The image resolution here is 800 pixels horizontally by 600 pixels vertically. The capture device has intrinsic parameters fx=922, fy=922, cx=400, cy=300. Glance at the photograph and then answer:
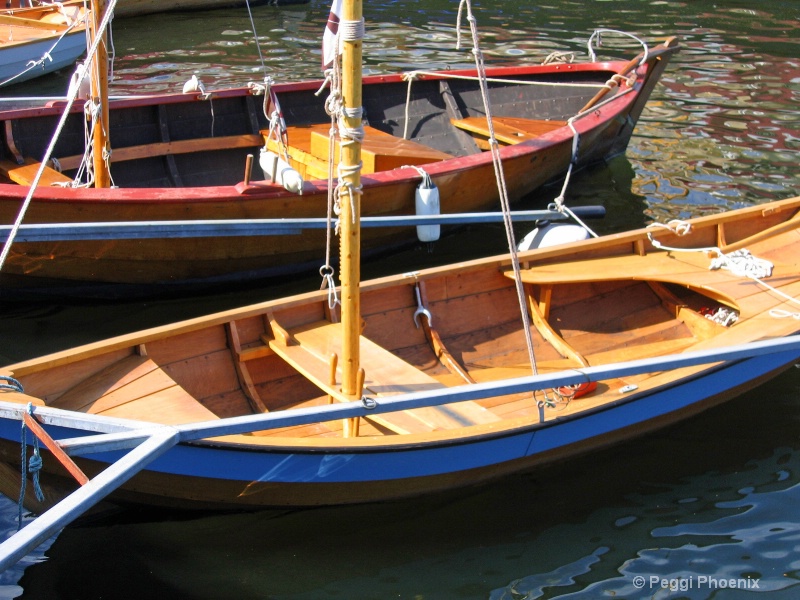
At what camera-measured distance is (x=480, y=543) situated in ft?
18.3

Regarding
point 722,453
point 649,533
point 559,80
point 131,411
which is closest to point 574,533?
point 649,533

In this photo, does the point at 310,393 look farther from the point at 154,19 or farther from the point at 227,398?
the point at 154,19

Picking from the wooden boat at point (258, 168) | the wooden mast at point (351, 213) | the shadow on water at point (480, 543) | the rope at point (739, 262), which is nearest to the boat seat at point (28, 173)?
the wooden boat at point (258, 168)

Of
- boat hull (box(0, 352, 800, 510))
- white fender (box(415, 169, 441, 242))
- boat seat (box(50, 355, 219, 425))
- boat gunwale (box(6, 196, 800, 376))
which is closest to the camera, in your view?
boat hull (box(0, 352, 800, 510))

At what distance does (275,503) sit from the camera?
5398mm

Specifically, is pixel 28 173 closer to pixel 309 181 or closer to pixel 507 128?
pixel 309 181

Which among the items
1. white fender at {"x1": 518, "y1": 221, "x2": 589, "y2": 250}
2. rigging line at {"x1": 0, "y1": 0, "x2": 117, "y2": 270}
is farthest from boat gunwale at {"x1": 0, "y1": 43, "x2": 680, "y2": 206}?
white fender at {"x1": 518, "y1": 221, "x2": 589, "y2": 250}

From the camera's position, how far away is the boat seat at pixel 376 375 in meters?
5.50

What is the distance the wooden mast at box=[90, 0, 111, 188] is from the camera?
750 centimetres

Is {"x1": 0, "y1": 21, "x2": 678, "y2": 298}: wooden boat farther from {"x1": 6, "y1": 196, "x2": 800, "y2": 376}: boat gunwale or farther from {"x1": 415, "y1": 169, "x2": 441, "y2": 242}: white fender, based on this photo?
{"x1": 6, "y1": 196, "x2": 800, "y2": 376}: boat gunwale

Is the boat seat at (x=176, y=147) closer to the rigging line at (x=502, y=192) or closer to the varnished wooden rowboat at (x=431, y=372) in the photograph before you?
the varnished wooden rowboat at (x=431, y=372)

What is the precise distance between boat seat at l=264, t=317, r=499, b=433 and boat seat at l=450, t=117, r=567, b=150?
444 centimetres

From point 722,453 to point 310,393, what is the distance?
291 cm

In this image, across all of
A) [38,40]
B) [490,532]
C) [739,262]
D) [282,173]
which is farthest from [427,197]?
[38,40]
